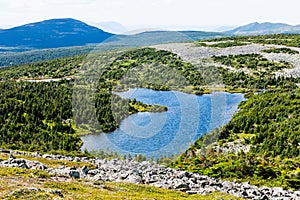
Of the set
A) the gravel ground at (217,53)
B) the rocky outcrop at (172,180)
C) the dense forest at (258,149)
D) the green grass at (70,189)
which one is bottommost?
the dense forest at (258,149)

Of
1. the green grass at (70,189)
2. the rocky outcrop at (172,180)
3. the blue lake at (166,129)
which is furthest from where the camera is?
the blue lake at (166,129)

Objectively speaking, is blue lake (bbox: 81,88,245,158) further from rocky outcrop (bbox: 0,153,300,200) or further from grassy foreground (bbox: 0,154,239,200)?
grassy foreground (bbox: 0,154,239,200)

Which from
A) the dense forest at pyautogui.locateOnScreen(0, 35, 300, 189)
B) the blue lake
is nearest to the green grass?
the dense forest at pyautogui.locateOnScreen(0, 35, 300, 189)

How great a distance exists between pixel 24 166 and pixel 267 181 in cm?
1793

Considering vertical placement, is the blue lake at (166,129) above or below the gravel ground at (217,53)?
below

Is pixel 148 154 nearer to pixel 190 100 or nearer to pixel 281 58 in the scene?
pixel 190 100

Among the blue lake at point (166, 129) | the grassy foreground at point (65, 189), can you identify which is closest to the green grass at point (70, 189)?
the grassy foreground at point (65, 189)

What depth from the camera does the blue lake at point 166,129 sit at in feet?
161

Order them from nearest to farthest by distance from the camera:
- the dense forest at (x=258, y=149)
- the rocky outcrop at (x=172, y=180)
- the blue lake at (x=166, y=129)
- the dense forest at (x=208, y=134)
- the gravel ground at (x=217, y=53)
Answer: the rocky outcrop at (x=172, y=180) < the dense forest at (x=258, y=149) < the dense forest at (x=208, y=134) < the blue lake at (x=166, y=129) < the gravel ground at (x=217, y=53)

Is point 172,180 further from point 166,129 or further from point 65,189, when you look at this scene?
point 166,129

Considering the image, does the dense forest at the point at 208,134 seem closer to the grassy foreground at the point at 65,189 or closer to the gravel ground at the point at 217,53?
the gravel ground at the point at 217,53

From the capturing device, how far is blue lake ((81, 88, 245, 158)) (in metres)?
49.1

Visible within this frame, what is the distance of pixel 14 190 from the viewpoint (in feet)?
57.1

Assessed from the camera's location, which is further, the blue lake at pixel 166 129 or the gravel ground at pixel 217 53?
the gravel ground at pixel 217 53
